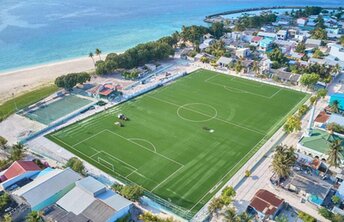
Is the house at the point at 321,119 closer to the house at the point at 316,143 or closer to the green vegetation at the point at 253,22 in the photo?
the house at the point at 316,143

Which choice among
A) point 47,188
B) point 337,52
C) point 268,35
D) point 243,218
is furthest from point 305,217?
point 268,35

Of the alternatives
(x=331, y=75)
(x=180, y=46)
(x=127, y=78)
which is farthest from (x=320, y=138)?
(x=180, y=46)

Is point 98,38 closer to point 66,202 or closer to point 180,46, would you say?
point 180,46

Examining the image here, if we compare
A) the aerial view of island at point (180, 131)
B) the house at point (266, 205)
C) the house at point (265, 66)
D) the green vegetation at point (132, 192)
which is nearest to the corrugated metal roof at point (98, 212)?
the aerial view of island at point (180, 131)

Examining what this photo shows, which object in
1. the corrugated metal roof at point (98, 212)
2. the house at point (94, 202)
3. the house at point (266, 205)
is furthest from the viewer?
the house at point (266, 205)

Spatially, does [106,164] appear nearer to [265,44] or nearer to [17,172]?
[17,172]

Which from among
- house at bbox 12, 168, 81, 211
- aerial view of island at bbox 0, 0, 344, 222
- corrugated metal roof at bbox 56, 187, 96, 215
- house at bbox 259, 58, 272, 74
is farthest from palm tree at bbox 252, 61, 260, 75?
corrugated metal roof at bbox 56, 187, 96, 215
